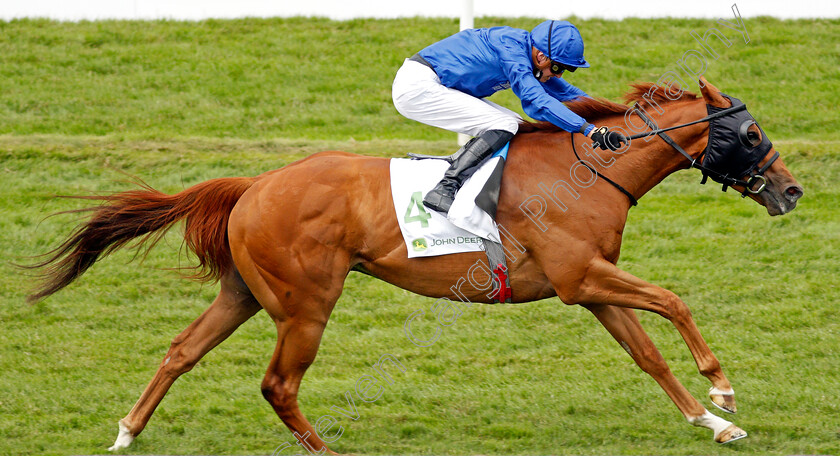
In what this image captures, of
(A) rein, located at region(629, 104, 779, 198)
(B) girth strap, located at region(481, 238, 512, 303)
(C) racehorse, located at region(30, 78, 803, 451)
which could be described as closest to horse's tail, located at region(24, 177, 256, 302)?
(C) racehorse, located at region(30, 78, 803, 451)

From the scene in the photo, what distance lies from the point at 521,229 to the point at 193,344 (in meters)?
2.11

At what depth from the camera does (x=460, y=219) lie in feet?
17.3

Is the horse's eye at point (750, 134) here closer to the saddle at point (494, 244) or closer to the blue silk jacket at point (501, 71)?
the blue silk jacket at point (501, 71)

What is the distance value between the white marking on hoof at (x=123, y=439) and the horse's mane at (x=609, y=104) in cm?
297

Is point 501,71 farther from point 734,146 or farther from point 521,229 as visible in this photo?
point 734,146

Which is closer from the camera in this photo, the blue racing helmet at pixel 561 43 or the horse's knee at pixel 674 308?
the horse's knee at pixel 674 308

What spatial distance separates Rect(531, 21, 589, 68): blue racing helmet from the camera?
5312mm

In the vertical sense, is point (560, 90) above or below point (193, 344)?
above

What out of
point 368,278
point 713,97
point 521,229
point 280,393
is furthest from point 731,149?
point 368,278

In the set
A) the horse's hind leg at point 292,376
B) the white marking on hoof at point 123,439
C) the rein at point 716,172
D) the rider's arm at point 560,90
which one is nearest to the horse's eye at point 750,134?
the rein at point 716,172

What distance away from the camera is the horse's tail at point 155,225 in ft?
18.6

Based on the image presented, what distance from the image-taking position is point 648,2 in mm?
14477

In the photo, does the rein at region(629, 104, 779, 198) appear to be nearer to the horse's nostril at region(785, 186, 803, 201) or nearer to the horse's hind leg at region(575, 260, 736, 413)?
the horse's nostril at region(785, 186, 803, 201)

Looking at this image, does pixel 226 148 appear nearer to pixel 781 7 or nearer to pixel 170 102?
pixel 170 102
